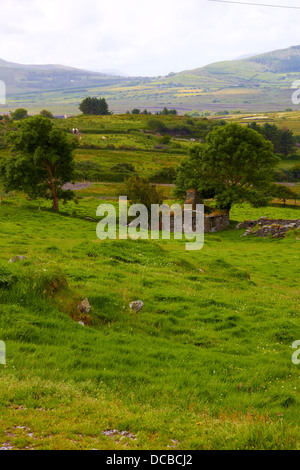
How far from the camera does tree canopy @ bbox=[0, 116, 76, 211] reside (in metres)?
48.0

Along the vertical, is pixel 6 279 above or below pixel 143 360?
above

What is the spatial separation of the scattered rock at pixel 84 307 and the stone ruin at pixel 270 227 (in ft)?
120

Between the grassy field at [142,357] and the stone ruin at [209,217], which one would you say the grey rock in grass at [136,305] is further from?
the stone ruin at [209,217]

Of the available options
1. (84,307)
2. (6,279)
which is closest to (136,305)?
(84,307)

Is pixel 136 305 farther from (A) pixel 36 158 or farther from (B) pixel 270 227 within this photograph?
(A) pixel 36 158

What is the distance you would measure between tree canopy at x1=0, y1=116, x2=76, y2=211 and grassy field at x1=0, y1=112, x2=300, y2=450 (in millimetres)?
27616

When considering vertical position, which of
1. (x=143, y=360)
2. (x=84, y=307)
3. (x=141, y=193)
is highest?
(x=141, y=193)

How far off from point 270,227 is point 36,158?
3078 cm

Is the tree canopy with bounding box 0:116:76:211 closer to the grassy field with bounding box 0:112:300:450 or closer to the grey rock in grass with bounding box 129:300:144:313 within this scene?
the grassy field with bounding box 0:112:300:450

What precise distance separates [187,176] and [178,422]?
5305 cm

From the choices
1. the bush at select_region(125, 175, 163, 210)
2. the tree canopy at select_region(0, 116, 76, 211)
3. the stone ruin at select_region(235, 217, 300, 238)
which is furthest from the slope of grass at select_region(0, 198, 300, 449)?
the bush at select_region(125, 175, 163, 210)

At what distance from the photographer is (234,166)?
53.9 metres

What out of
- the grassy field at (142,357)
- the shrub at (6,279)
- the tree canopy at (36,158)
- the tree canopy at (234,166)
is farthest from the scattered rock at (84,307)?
the tree canopy at (234,166)

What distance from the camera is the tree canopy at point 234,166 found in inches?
2072
